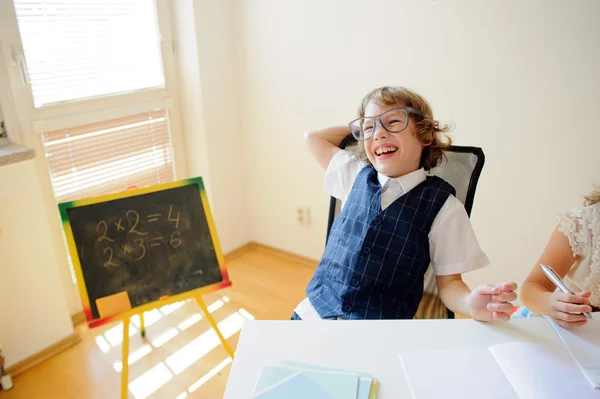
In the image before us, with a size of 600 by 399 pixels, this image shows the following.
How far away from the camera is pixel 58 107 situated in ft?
7.01

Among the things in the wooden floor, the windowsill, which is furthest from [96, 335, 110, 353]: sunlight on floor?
the windowsill

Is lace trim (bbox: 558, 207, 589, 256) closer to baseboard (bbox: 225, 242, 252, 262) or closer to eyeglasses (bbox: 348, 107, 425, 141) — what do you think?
eyeglasses (bbox: 348, 107, 425, 141)

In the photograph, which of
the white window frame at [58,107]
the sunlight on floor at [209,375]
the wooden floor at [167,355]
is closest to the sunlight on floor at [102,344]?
the wooden floor at [167,355]

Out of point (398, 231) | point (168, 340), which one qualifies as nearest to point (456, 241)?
point (398, 231)

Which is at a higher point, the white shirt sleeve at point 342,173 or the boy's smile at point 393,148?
the boy's smile at point 393,148

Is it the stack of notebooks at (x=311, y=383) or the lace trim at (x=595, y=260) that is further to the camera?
the lace trim at (x=595, y=260)

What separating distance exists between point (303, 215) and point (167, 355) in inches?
43.9

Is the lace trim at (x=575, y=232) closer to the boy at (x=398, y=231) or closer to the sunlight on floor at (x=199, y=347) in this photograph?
the boy at (x=398, y=231)

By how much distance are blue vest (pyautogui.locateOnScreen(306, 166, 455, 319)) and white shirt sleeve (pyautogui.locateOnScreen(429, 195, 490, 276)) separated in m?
0.02

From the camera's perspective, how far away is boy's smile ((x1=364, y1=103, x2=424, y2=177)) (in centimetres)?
126

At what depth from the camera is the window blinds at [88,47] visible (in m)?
2.01

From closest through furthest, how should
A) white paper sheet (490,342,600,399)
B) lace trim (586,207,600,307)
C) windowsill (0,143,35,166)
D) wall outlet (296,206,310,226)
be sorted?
white paper sheet (490,342,600,399) → lace trim (586,207,600,307) → windowsill (0,143,35,166) → wall outlet (296,206,310,226)

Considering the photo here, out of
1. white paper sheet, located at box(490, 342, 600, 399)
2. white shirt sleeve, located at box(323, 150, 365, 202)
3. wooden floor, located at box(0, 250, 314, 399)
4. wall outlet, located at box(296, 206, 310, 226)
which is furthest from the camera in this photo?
wall outlet, located at box(296, 206, 310, 226)

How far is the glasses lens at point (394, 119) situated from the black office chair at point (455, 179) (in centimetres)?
18
